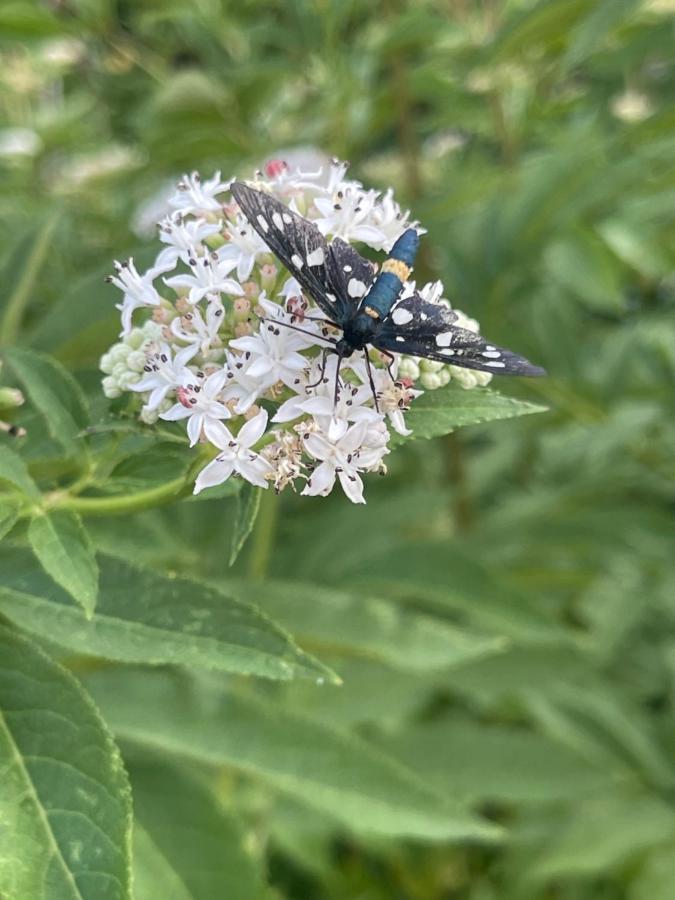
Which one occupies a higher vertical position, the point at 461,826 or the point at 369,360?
the point at 369,360

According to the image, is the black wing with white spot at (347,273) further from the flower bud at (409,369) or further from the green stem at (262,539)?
the green stem at (262,539)

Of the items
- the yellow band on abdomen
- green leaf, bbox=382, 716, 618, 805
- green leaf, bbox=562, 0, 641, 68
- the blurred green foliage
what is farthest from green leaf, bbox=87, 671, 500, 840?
green leaf, bbox=562, 0, 641, 68

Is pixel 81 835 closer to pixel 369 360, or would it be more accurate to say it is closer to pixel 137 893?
pixel 137 893

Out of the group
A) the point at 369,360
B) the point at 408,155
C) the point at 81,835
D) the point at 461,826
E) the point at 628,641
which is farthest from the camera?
the point at 628,641

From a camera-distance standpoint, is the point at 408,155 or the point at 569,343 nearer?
the point at 569,343

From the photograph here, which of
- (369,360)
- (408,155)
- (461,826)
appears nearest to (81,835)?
(369,360)

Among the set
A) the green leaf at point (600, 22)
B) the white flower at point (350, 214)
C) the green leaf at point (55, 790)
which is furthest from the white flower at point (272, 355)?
the green leaf at point (600, 22)
